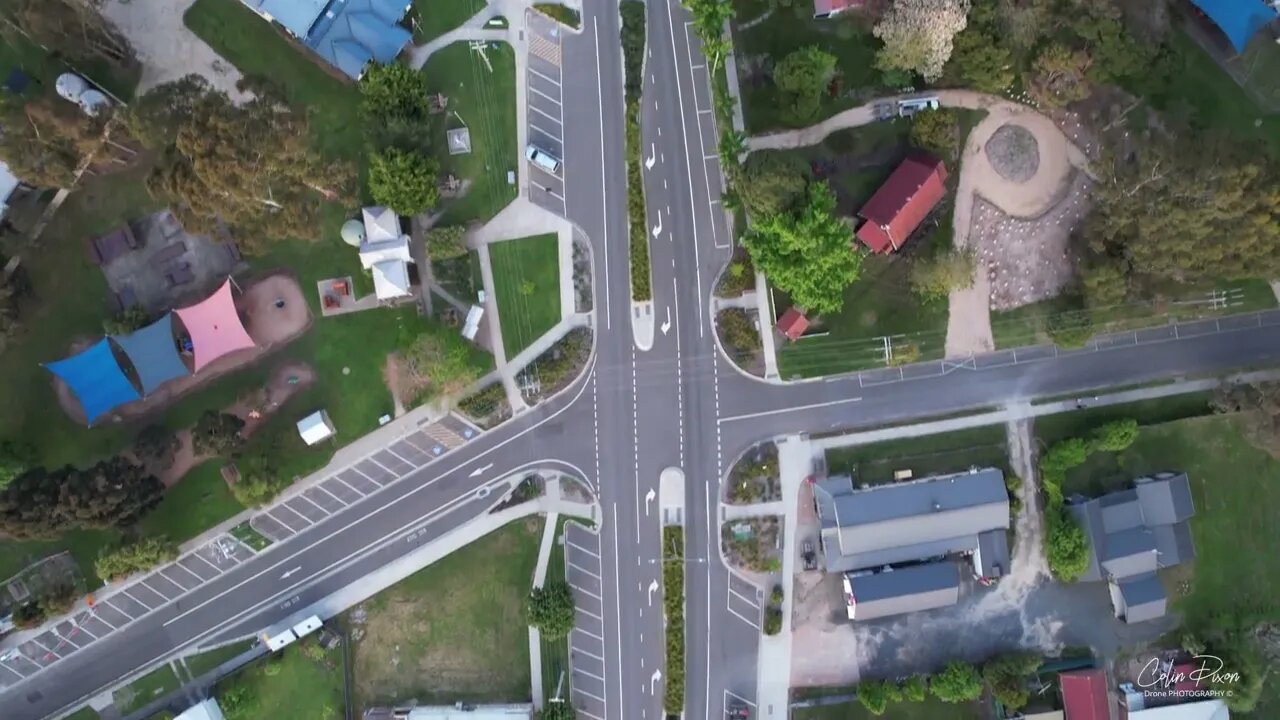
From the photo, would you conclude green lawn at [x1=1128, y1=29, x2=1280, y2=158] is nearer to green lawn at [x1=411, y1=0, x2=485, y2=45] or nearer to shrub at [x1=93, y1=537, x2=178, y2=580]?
green lawn at [x1=411, y1=0, x2=485, y2=45]

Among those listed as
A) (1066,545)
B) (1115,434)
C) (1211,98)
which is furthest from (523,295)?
(1211,98)

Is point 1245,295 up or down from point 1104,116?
down

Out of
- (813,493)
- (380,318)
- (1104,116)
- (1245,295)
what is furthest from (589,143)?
(1245,295)

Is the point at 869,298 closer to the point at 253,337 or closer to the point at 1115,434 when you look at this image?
the point at 1115,434

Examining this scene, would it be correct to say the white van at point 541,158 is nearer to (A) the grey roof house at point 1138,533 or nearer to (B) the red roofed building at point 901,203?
(B) the red roofed building at point 901,203

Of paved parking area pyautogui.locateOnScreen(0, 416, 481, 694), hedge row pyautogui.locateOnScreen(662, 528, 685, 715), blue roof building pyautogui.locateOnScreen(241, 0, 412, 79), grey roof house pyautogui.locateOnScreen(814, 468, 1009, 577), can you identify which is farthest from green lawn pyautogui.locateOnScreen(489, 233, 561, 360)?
grey roof house pyautogui.locateOnScreen(814, 468, 1009, 577)

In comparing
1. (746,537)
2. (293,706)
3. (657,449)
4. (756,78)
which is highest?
(756,78)

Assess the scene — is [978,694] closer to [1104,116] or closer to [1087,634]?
[1087,634]

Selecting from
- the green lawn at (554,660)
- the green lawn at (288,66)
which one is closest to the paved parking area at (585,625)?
the green lawn at (554,660)

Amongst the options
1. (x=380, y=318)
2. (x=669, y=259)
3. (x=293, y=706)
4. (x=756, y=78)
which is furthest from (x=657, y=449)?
(x=293, y=706)
